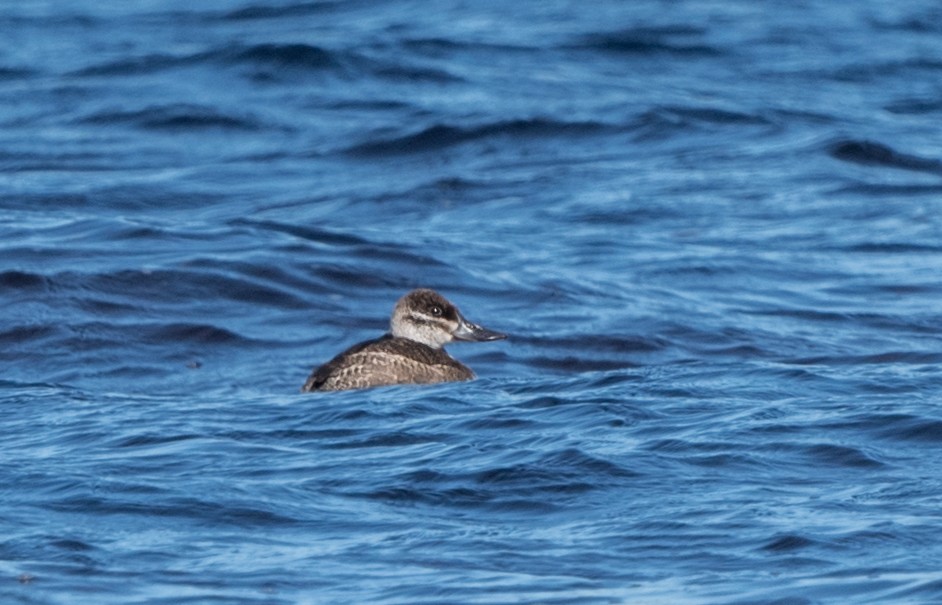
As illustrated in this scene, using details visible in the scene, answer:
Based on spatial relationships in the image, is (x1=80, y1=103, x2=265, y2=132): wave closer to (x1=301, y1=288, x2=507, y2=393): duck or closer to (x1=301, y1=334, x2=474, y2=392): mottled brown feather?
(x1=301, y1=288, x2=507, y2=393): duck

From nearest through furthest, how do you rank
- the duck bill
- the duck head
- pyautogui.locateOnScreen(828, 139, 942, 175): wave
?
the duck head, the duck bill, pyautogui.locateOnScreen(828, 139, 942, 175): wave

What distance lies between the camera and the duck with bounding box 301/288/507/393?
34.0 ft

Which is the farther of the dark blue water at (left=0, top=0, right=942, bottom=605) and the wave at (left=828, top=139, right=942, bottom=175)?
the wave at (left=828, top=139, right=942, bottom=175)

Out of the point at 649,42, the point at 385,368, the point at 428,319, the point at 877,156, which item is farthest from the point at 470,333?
the point at 649,42

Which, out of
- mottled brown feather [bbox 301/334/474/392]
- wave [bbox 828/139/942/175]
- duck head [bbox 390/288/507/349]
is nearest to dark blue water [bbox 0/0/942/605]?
wave [bbox 828/139/942/175]

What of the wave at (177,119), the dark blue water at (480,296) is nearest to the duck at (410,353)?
the dark blue water at (480,296)

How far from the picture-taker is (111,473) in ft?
26.0

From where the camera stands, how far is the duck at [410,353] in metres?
10.4

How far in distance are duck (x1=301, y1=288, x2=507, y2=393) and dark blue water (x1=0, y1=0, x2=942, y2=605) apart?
314mm

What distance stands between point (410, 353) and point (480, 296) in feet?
9.85

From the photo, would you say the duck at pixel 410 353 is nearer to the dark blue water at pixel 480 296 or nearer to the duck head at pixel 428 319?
the duck head at pixel 428 319

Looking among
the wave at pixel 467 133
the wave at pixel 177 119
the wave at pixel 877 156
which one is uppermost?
the wave at pixel 177 119

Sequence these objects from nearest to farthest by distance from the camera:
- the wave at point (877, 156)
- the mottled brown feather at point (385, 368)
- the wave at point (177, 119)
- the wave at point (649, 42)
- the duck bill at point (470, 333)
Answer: the mottled brown feather at point (385, 368) → the duck bill at point (470, 333) → the wave at point (877, 156) → the wave at point (177, 119) → the wave at point (649, 42)

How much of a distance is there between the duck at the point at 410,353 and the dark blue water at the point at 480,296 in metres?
0.31
